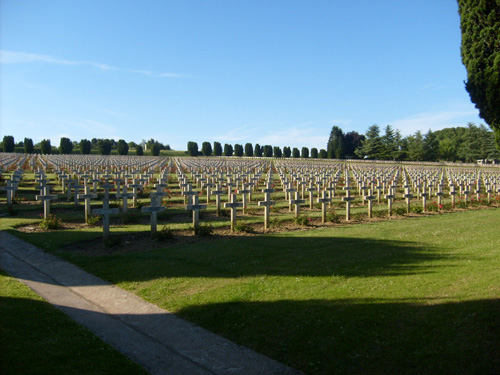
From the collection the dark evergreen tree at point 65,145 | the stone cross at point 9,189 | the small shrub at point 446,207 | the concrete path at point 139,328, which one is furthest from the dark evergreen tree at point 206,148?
the concrete path at point 139,328

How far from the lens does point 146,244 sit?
10.5 meters

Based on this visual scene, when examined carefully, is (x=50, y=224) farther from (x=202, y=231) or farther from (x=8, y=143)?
(x=8, y=143)

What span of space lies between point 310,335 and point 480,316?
6.91ft

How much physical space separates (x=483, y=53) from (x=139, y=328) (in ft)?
27.6

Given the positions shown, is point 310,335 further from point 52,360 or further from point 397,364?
point 52,360

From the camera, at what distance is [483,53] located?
8.65m

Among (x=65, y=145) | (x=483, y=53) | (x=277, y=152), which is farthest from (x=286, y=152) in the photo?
(x=483, y=53)

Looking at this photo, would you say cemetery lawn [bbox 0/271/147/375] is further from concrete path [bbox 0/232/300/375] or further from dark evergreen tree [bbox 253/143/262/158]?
dark evergreen tree [bbox 253/143/262/158]

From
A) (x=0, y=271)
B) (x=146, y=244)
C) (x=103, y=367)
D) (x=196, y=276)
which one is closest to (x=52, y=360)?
(x=103, y=367)

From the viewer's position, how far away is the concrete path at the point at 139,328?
14.5 feet

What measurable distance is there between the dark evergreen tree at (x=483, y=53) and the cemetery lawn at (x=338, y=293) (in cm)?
302

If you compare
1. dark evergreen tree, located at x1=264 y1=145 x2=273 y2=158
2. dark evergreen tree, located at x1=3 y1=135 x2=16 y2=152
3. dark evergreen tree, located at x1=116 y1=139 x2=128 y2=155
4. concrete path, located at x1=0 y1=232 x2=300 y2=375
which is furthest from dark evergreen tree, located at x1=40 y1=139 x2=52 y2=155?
concrete path, located at x1=0 y1=232 x2=300 y2=375

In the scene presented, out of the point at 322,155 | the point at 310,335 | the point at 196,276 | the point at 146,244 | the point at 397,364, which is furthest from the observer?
A: the point at 322,155

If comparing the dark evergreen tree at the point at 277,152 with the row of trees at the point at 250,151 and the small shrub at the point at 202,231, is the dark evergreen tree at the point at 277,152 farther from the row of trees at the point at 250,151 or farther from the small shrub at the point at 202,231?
the small shrub at the point at 202,231
